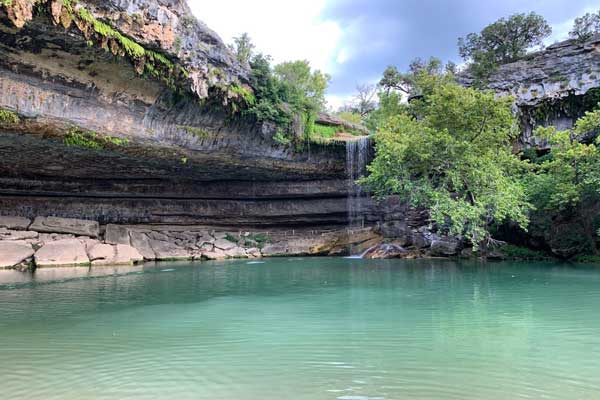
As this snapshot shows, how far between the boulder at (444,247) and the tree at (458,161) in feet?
7.94

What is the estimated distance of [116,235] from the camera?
19.8 m

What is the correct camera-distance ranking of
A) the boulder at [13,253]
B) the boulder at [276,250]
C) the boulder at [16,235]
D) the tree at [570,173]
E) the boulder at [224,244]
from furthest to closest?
the boulder at [276,250]
the boulder at [224,244]
the boulder at [16,235]
the boulder at [13,253]
the tree at [570,173]

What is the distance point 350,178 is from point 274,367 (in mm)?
18644

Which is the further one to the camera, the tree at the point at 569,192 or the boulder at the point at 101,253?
the boulder at the point at 101,253

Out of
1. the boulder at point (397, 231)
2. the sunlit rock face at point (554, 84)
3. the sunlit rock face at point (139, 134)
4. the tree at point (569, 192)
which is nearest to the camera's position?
the sunlit rock face at point (139, 134)

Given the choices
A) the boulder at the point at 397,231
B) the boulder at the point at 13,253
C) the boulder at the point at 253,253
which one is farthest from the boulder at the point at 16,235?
the boulder at the point at 397,231

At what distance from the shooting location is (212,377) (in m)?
3.62

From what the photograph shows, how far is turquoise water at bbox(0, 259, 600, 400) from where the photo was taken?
3.35 metres

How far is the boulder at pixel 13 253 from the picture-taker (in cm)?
1530

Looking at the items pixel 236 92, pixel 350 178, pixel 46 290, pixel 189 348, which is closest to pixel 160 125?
pixel 236 92

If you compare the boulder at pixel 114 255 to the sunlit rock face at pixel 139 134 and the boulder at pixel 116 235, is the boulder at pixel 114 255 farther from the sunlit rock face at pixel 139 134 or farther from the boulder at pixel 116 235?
the sunlit rock face at pixel 139 134

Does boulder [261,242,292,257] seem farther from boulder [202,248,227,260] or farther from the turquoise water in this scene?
the turquoise water

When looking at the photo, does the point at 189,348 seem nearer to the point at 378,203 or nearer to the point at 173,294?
the point at 173,294

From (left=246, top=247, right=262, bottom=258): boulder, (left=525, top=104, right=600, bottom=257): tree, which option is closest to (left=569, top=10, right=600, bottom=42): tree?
(left=525, top=104, right=600, bottom=257): tree
